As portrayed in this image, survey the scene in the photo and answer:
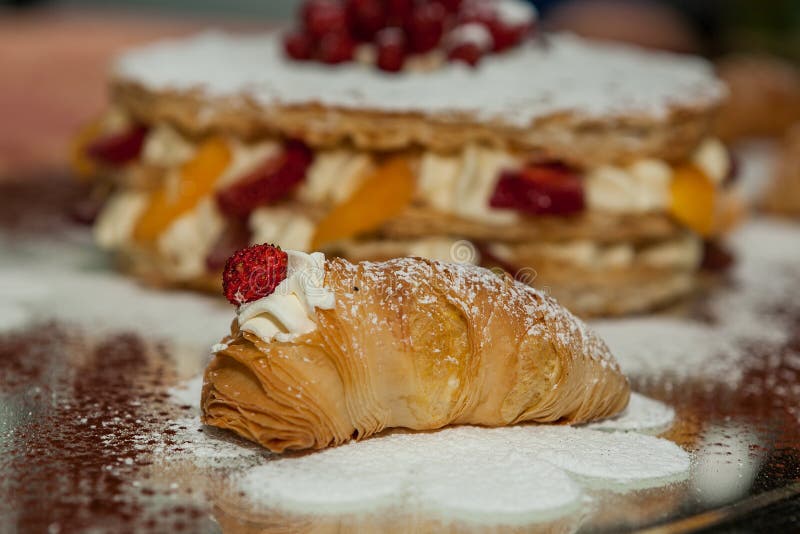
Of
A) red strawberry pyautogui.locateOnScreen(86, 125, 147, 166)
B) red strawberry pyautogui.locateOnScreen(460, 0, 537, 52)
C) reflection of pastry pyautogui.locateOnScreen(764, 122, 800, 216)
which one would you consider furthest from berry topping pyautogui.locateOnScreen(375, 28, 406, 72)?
reflection of pastry pyautogui.locateOnScreen(764, 122, 800, 216)

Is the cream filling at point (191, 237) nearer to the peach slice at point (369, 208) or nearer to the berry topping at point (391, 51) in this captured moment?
the peach slice at point (369, 208)

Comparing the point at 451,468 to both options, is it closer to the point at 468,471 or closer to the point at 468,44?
the point at 468,471

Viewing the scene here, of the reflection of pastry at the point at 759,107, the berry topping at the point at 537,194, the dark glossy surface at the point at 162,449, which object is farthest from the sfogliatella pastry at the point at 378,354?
the reflection of pastry at the point at 759,107

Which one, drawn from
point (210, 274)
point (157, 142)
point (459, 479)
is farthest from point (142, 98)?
point (459, 479)

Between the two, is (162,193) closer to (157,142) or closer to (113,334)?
(157,142)

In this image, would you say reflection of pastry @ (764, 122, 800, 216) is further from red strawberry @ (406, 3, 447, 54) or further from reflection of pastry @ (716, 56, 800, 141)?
red strawberry @ (406, 3, 447, 54)

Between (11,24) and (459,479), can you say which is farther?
(11,24)
